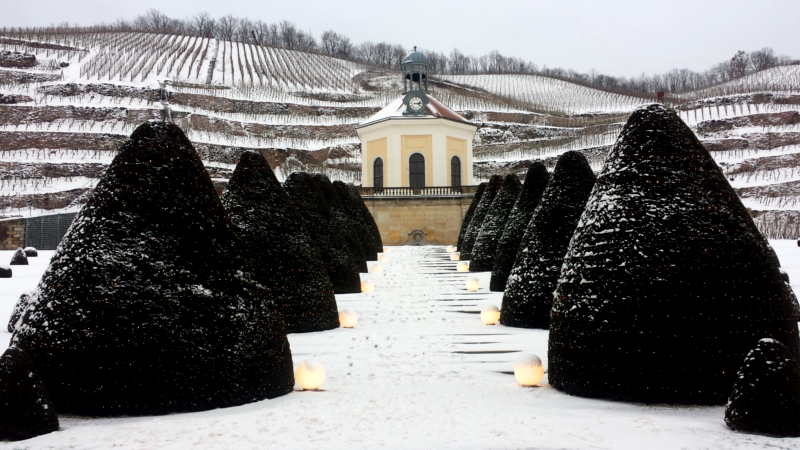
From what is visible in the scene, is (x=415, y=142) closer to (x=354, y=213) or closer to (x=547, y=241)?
(x=354, y=213)

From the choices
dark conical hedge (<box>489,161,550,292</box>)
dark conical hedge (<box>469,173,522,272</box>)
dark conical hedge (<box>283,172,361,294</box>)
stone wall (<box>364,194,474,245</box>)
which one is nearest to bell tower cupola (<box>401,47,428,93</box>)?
stone wall (<box>364,194,474,245</box>)

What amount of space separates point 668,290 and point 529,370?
4.85 ft

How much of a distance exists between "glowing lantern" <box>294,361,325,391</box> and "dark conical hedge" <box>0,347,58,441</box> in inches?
80.8

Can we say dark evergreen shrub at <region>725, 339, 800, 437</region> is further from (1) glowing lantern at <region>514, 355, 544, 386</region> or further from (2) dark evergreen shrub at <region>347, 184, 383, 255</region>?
(2) dark evergreen shrub at <region>347, 184, 383, 255</region>

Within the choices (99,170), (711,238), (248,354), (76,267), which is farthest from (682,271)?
(99,170)

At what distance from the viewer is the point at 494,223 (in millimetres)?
16281

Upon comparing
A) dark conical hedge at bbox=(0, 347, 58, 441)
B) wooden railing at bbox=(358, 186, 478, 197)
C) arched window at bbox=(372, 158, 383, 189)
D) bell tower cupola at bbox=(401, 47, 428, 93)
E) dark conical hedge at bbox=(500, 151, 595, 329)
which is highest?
bell tower cupola at bbox=(401, 47, 428, 93)

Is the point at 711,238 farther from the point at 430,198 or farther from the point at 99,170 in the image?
the point at 99,170

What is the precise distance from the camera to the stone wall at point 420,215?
3519cm

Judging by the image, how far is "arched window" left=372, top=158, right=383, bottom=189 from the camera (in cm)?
4034

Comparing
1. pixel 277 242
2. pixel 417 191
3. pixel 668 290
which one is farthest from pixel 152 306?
pixel 417 191

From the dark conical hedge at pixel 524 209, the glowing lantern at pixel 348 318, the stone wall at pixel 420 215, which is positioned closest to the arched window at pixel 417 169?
the stone wall at pixel 420 215

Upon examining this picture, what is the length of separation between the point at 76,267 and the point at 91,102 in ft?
183

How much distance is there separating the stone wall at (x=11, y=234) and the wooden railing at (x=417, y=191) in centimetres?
1957
